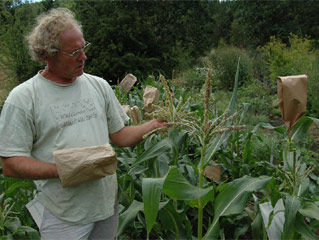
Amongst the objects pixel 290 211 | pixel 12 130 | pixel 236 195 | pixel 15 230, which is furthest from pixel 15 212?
pixel 290 211

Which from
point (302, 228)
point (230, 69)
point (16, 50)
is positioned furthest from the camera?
point (16, 50)

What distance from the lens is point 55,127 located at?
1.74 meters

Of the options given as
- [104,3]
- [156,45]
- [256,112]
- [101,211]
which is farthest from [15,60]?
[101,211]

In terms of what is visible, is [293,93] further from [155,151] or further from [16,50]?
[16,50]

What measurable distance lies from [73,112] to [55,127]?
0.42ft

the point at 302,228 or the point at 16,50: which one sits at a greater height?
the point at 16,50

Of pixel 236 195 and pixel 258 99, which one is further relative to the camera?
pixel 258 99

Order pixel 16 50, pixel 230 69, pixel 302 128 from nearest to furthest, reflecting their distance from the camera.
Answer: pixel 302 128 < pixel 230 69 < pixel 16 50

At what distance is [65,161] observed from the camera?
5.23 ft

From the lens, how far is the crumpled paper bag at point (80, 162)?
159 centimetres

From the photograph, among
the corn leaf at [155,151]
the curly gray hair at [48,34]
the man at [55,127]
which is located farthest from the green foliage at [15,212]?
the curly gray hair at [48,34]

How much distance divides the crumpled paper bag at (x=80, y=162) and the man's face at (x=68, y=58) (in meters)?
0.44

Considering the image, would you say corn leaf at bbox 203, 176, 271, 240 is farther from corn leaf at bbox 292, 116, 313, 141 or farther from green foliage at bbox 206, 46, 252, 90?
green foliage at bbox 206, 46, 252, 90

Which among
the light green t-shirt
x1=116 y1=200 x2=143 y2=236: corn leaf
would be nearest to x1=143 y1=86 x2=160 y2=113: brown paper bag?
the light green t-shirt
